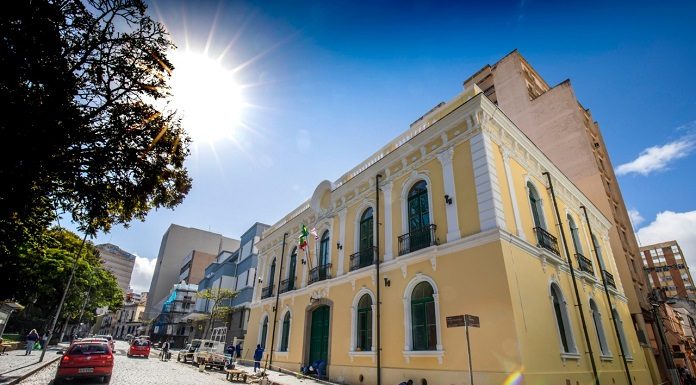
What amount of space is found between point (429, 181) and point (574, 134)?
17.5m

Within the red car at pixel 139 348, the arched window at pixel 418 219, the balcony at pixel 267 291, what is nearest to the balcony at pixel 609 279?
the arched window at pixel 418 219

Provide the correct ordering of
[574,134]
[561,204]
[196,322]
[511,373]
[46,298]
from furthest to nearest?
[196,322]
[46,298]
[574,134]
[561,204]
[511,373]

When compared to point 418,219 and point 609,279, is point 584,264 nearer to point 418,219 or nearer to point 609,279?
point 609,279

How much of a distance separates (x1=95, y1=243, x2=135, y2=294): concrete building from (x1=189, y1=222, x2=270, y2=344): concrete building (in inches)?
3586

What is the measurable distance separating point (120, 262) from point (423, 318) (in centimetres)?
13242

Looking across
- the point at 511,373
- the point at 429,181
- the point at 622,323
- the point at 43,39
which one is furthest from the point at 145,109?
the point at 622,323

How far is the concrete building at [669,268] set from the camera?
65.2 m

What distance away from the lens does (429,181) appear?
12977mm

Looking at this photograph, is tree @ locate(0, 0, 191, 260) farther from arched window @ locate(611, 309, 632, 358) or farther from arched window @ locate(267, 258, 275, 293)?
arched window @ locate(611, 309, 632, 358)

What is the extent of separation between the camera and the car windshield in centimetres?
1119

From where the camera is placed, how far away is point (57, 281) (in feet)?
98.1

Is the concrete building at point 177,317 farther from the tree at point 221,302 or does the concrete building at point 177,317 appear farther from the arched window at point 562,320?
the arched window at point 562,320

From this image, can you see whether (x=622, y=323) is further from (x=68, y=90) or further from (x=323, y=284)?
(x=68, y=90)

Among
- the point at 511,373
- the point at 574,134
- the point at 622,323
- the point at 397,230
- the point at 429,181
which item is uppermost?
the point at 574,134
